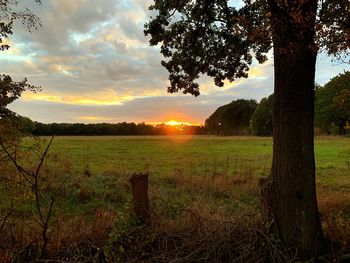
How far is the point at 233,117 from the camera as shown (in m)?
152

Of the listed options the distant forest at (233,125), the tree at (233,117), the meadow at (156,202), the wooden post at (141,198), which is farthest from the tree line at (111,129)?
the wooden post at (141,198)

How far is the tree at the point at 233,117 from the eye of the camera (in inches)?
5851

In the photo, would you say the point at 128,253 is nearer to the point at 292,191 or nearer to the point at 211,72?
the point at 292,191

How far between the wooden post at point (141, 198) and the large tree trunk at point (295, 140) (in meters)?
2.44

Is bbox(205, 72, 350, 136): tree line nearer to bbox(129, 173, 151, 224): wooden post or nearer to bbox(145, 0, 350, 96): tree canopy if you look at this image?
bbox(145, 0, 350, 96): tree canopy

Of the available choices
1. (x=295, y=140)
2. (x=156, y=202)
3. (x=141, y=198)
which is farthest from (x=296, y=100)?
(x=156, y=202)

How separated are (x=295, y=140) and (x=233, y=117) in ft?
476

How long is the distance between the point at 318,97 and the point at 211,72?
323 ft

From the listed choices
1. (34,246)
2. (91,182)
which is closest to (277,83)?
(34,246)

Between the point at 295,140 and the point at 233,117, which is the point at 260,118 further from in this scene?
the point at 295,140

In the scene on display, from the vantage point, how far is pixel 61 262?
700 centimetres

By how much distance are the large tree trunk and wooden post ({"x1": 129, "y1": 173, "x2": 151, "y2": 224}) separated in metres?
2.44

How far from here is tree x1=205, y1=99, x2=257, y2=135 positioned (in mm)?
148625

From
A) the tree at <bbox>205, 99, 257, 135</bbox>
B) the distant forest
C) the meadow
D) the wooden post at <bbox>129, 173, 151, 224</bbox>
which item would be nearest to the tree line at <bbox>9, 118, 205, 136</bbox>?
the distant forest
